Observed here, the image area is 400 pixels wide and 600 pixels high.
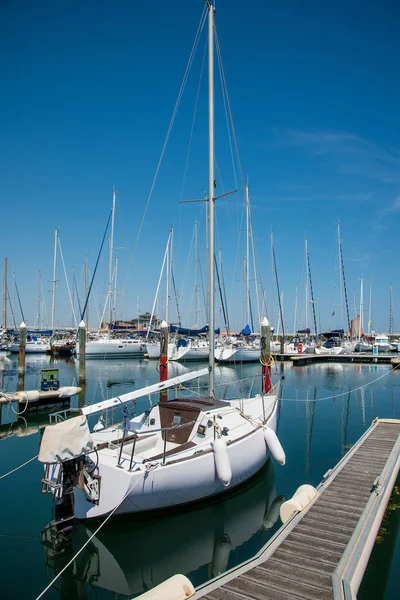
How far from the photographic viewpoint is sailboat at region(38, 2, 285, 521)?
25.3 feet

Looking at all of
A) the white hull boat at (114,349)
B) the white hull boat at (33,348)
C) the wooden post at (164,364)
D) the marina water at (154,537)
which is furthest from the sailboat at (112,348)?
the marina water at (154,537)

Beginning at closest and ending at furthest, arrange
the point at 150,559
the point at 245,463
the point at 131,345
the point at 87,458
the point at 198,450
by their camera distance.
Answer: the point at 150,559
the point at 87,458
the point at 198,450
the point at 245,463
the point at 131,345

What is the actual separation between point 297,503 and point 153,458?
9.83ft

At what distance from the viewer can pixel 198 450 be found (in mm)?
→ 9203

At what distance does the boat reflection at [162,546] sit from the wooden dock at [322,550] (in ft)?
4.35

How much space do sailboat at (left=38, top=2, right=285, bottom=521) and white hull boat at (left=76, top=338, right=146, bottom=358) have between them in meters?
39.0

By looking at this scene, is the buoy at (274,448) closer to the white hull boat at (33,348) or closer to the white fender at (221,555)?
the white fender at (221,555)

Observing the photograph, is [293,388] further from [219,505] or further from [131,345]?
[131,345]

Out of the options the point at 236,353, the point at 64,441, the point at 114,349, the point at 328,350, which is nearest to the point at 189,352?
the point at 236,353

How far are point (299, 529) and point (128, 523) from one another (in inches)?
137

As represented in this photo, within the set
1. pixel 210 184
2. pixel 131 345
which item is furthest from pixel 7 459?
Answer: pixel 131 345

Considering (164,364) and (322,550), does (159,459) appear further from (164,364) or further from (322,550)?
(164,364)

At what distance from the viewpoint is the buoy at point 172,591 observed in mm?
5108

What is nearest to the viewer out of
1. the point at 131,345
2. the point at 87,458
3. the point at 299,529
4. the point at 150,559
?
the point at 299,529
